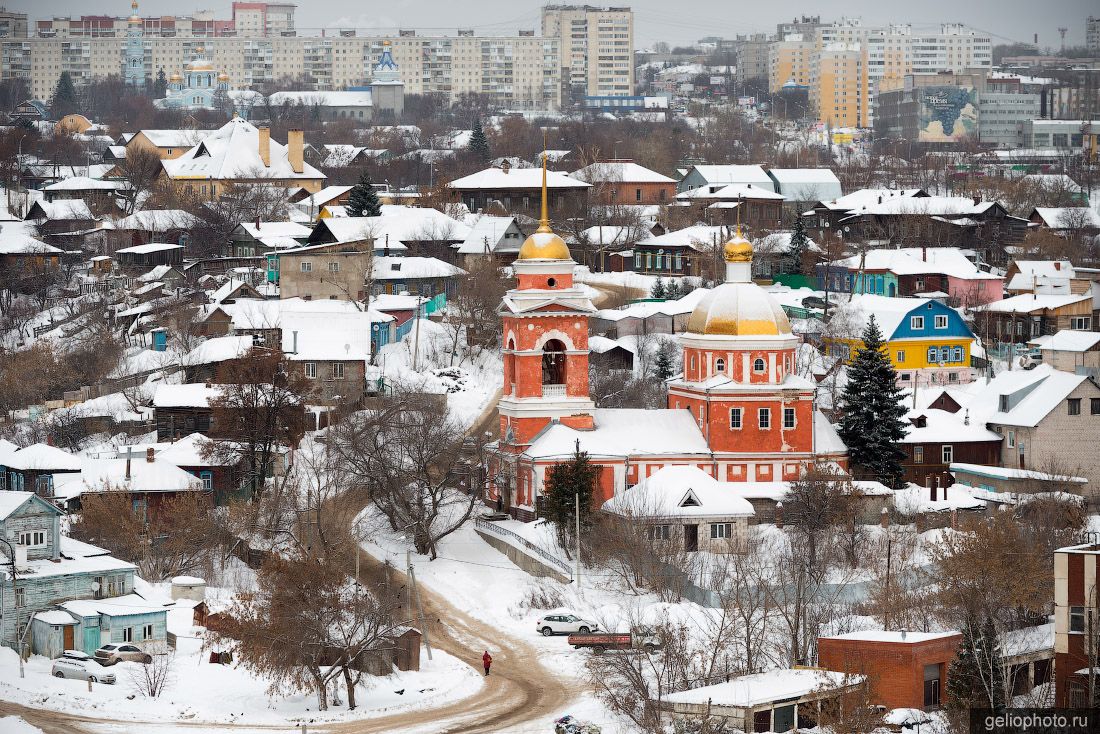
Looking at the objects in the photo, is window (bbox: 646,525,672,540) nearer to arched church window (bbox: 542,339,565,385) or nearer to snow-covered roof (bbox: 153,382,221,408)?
arched church window (bbox: 542,339,565,385)

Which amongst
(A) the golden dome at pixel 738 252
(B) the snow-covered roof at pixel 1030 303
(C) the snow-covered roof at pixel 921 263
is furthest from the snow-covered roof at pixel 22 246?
(A) the golden dome at pixel 738 252

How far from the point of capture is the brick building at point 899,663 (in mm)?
35250

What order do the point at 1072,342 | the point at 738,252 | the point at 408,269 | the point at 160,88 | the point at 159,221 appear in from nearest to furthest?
the point at 738,252 < the point at 1072,342 < the point at 408,269 < the point at 159,221 < the point at 160,88

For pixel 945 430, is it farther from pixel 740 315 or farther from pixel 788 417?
pixel 740 315

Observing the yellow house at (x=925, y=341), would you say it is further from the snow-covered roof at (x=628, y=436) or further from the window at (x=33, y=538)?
the window at (x=33, y=538)

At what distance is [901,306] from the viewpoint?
6856cm

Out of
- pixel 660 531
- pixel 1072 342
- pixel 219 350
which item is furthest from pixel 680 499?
pixel 1072 342

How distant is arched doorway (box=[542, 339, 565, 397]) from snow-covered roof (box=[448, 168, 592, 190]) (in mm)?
42154

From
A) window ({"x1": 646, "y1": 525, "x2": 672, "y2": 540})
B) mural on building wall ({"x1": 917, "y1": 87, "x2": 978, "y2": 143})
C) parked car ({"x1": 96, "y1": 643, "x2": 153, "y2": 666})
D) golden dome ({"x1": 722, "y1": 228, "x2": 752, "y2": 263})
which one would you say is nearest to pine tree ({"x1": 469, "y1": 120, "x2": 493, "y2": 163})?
golden dome ({"x1": 722, "y1": 228, "x2": 752, "y2": 263})

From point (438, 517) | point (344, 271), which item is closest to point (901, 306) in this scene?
point (344, 271)

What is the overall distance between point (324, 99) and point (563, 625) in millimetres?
144070

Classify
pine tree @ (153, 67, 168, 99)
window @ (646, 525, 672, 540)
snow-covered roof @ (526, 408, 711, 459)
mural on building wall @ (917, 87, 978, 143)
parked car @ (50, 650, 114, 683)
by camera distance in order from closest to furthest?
parked car @ (50, 650, 114, 683) → window @ (646, 525, 672, 540) → snow-covered roof @ (526, 408, 711, 459) → mural on building wall @ (917, 87, 978, 143) → pine tree @ (153, 67, 168, 99)

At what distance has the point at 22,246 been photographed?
8356 cm

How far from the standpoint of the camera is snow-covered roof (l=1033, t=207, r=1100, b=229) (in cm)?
9475
